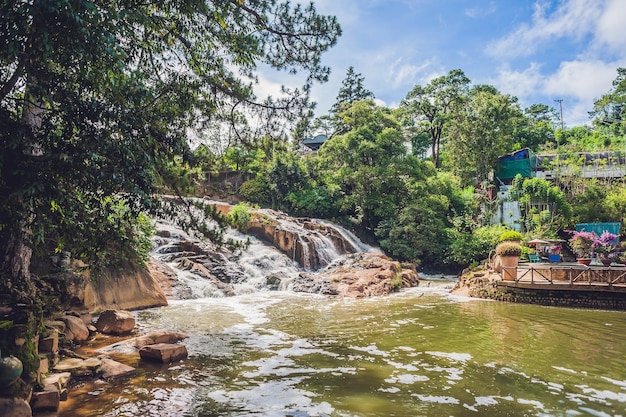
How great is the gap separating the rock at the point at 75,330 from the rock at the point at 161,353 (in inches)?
62.7

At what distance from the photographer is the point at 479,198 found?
3170cm

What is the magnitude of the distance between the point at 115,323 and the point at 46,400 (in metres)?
4.23

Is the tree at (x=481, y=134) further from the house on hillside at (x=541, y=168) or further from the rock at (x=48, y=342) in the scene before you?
the rock at (x=48, y=342)

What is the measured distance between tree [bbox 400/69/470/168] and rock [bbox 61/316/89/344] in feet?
115

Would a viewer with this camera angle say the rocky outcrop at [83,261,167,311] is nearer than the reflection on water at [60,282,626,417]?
No

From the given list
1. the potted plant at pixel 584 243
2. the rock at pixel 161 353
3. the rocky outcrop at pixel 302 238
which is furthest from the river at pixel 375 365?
the rocky outcrop at pixel 302 238

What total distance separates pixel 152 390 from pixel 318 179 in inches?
1156

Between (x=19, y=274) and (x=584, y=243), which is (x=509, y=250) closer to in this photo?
(x=584, y=243)

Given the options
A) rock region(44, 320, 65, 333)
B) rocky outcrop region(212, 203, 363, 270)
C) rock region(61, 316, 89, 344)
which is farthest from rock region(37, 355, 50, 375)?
rocky outcrop region(212, 203, 363, 270)

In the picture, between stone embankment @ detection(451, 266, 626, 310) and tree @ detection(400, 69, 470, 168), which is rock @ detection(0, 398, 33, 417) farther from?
tree @ detection(400, 69, 470, 168)

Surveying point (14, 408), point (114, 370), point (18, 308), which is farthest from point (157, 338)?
point (14, 408)

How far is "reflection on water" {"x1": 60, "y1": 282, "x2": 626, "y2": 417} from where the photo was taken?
17.9 feet

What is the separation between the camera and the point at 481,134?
113 ft

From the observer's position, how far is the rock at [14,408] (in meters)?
4.25
